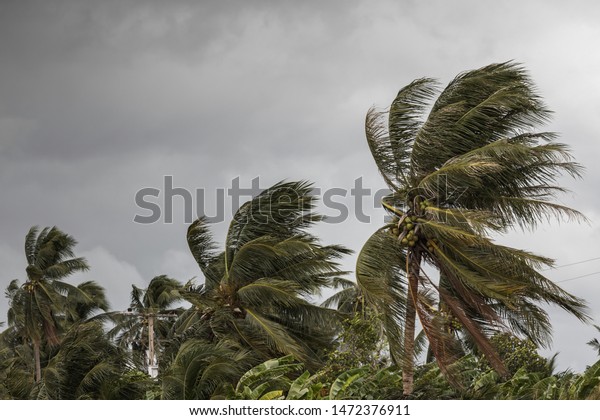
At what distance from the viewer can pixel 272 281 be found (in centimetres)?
2250

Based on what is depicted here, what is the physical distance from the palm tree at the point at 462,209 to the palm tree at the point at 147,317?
23.3 m

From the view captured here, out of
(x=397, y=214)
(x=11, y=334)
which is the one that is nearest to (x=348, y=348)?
(x=397, y=214)

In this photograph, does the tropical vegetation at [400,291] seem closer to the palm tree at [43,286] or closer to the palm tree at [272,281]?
the palm tree at [272,281]

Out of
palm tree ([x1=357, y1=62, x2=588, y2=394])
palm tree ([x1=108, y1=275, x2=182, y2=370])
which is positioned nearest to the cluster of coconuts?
palm tree ([x1=357, y1=62, x2=588, y2=394])

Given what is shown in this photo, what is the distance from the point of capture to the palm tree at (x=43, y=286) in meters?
39.1

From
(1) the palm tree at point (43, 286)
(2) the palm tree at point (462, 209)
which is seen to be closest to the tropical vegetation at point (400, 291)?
(2) the palm tree at point (462, 209)

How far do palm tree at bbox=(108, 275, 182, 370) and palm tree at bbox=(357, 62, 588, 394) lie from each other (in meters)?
23.3

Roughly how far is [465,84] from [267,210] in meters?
6.62

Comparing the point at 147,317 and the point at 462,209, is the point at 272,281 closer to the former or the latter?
the point at 462,209

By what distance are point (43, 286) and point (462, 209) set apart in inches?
1021

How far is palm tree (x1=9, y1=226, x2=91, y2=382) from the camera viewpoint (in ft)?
128

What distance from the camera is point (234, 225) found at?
2395cm
